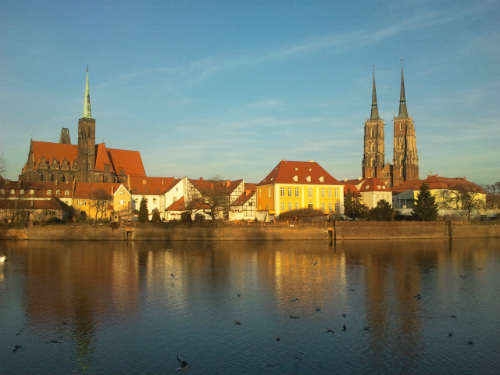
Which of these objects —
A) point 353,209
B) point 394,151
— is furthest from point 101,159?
point 394,151

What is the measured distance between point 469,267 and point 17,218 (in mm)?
48790

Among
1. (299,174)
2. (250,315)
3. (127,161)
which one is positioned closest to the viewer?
(250,315)

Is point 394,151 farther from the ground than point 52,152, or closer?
farther from the ground

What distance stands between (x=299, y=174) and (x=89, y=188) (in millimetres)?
30918

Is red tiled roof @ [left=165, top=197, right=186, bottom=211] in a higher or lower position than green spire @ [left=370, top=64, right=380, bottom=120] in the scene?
lower

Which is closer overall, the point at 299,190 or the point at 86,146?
the point at 299,190

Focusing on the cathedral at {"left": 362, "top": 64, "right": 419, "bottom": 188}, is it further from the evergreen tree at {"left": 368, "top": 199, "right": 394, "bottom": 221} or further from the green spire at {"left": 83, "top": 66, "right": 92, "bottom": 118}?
the green spire at {"left": 83, "top": 66, "right": 92, "bottom": 118}

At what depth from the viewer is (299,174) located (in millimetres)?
64062

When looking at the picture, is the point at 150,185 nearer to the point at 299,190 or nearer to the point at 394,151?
the point at 299,190

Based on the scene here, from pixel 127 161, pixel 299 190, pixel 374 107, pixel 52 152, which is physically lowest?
pixel 299 190

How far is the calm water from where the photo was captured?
49.5 feet

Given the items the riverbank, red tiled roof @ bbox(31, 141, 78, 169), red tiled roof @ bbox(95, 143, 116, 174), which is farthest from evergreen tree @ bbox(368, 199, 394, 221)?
red tiled roof @ bbox(31, 141, 78, 169)

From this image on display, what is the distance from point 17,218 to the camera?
2269 inches

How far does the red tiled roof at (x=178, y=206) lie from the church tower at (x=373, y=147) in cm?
6973
